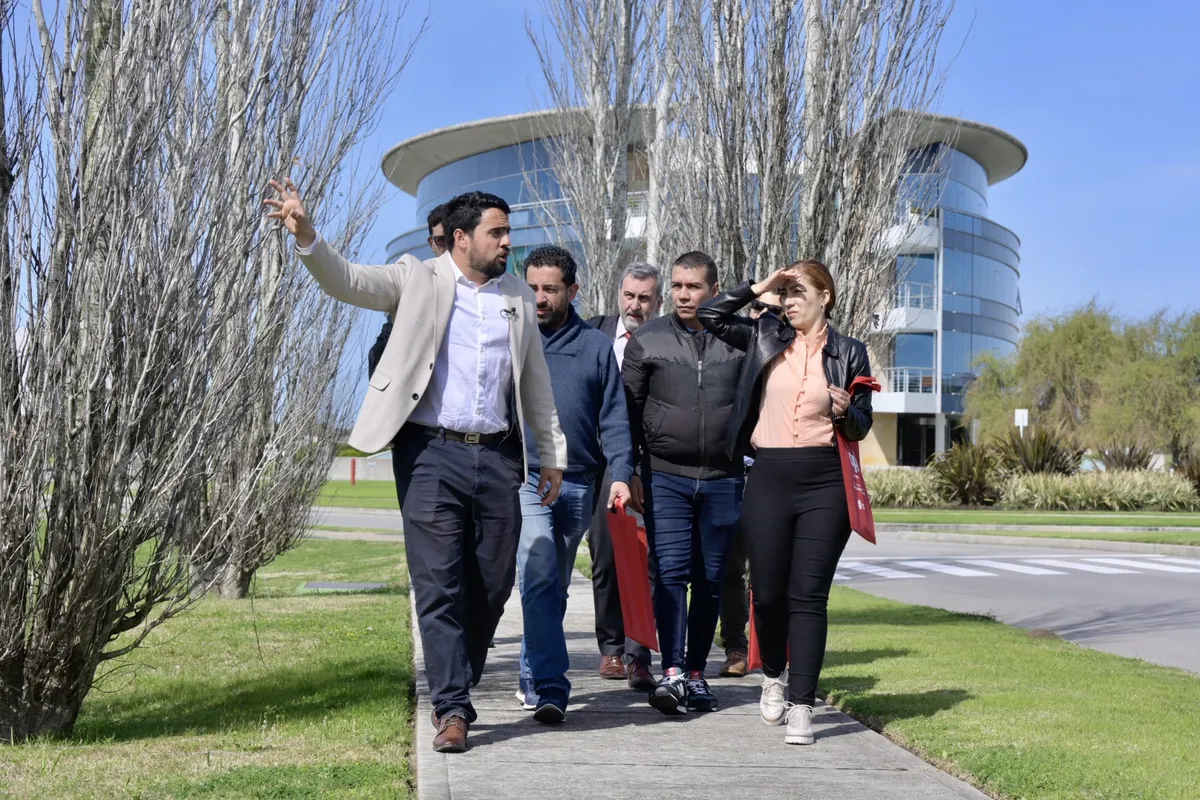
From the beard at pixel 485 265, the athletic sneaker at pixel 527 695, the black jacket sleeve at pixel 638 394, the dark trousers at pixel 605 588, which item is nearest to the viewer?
the beard at pixel 485 265

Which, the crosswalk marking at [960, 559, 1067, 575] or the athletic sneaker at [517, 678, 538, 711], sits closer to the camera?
the athletic sneaker at [517, 678, 538, 711]

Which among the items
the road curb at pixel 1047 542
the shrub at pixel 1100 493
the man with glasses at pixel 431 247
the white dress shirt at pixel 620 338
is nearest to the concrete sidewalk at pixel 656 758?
the man with glasses at pixel 431 247

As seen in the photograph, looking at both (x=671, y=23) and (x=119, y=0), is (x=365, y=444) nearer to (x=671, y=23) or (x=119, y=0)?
(x=119, y=0)

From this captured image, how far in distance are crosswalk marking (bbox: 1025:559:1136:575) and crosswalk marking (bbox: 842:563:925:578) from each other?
227 cm

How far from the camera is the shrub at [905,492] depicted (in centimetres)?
3578

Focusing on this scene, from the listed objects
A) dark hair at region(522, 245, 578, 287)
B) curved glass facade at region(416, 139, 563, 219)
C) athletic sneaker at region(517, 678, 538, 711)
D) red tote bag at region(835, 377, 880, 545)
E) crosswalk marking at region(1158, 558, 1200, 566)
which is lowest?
crosswalk marking at region(1158, 558, 1200, 566)

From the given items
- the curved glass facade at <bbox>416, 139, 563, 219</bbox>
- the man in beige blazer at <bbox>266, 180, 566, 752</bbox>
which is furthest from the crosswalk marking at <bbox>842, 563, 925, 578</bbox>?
the curved glass facade at <bbox>416, 139, 563, 219</bbox>

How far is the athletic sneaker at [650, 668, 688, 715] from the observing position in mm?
6273

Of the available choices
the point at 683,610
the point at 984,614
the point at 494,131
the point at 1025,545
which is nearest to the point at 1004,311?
the point at 494,131

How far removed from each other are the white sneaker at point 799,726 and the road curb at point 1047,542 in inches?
685

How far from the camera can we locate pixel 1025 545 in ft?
77.7

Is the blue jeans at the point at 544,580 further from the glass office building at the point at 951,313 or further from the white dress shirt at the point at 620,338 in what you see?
Answer: the glass office building at the point at 951,313

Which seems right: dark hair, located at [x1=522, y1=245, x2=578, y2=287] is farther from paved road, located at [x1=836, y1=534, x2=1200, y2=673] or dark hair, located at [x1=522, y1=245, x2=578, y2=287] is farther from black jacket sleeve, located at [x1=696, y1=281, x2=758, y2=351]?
paved road, located at [x1=836, y1=534, x2=1200, y2=673]

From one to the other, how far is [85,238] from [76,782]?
205 centimetres
